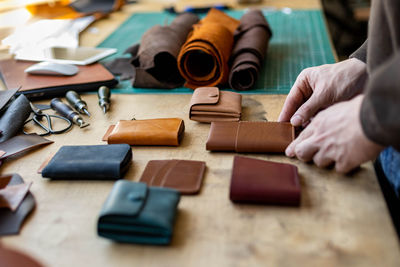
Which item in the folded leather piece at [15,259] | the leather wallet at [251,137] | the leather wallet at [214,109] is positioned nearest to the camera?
the folded leather piece at [15,259]

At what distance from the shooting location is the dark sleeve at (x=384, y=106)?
0.89 metres

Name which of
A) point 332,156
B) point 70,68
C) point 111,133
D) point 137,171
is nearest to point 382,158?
point 332,156

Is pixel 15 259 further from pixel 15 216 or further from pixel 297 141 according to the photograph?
pixel 297 141

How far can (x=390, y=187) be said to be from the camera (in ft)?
3.89

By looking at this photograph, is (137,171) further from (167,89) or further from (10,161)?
(167,89)

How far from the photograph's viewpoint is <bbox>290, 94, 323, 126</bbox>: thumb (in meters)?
1.32

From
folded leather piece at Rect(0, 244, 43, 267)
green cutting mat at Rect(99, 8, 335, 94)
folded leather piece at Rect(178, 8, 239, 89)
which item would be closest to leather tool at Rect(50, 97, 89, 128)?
green cutting mat at Rect(99, 8, 335, 94)

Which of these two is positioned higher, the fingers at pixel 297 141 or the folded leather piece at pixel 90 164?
the folded leather piece at pixel 90 164

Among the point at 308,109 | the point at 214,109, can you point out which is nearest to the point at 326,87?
the point at 308,109

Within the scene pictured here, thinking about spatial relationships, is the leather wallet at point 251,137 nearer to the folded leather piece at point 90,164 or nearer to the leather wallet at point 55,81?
the folded leather piece at point 90,164

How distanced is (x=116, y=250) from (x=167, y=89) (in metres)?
1.03

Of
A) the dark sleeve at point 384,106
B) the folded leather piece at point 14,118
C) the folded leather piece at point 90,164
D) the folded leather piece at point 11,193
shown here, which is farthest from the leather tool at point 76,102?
the dark sleeve at point 384,106

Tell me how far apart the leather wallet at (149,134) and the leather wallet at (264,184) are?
313 mm

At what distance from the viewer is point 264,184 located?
101 centimetres
